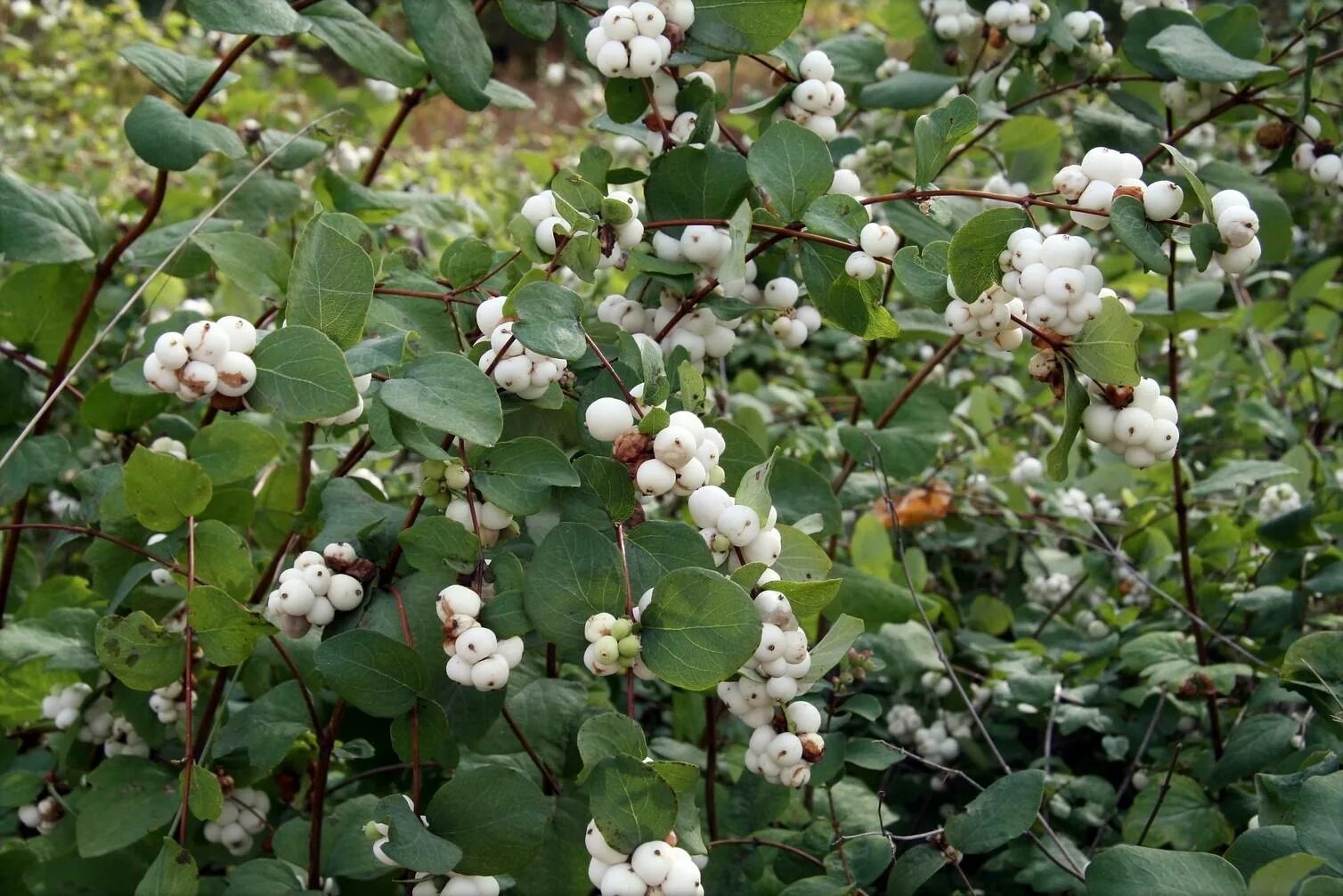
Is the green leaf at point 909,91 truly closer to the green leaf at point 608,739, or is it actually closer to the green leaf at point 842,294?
the green leaf at point 842,294

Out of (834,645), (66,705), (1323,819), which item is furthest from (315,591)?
(1323,819)

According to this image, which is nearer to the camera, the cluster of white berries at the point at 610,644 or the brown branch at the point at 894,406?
the cluster of white berries at the point at 610,644

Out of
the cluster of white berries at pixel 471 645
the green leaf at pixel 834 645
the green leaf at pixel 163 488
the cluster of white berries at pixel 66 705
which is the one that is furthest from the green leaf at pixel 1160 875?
the cluster of white berries at pixel 66 705

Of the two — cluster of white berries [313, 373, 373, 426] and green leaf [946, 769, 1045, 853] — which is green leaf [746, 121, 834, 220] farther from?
green leaf [946, 769, 1045, 853]

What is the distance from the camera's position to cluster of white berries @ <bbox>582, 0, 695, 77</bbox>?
99 cm

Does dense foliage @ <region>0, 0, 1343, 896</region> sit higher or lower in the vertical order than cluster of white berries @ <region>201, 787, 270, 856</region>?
higher

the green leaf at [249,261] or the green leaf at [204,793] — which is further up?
the green leaf at [249,261]

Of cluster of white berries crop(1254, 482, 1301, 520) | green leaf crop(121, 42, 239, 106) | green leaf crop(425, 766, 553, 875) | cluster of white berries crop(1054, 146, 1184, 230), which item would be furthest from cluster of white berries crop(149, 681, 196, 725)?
cluster of white berries crop(1254, 482, 1301, 520)

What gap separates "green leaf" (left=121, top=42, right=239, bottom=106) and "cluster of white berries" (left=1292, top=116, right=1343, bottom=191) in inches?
46.5

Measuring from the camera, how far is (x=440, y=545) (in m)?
0.90

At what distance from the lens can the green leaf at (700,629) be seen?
2.64 feet

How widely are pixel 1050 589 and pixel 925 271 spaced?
3.30 ft

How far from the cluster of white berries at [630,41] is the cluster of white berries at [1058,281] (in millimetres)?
351

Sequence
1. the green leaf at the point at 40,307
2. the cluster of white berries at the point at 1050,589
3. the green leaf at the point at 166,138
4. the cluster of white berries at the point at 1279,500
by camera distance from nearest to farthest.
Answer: the green leaf at the point at 166,138
the green leaf at the point at 40,307
the cluster of white berries at the point at 1279,500
the cluster of white berries at the point at 1050,589
